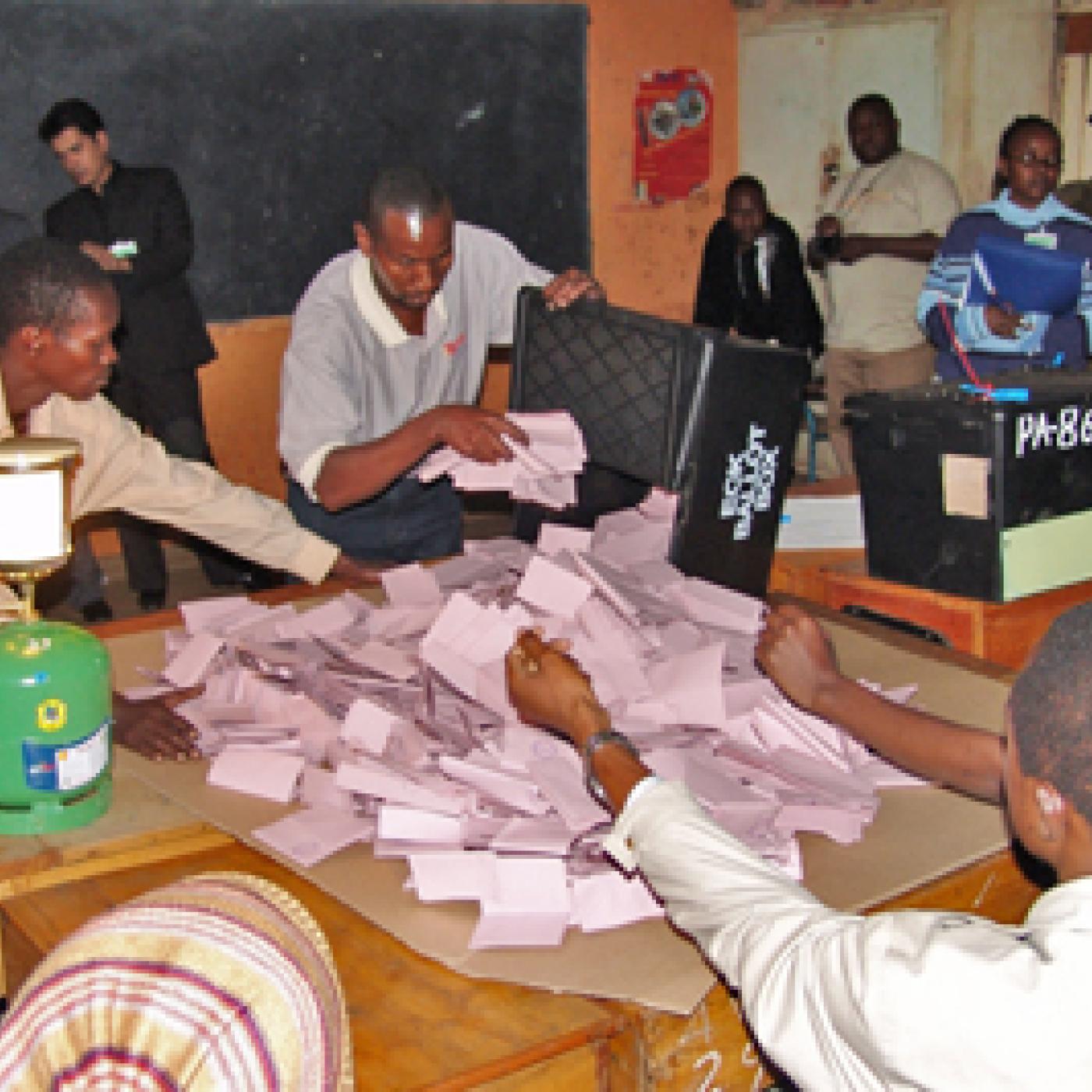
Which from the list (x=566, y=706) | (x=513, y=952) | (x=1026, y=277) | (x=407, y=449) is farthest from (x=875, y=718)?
(x=1026, y=277)

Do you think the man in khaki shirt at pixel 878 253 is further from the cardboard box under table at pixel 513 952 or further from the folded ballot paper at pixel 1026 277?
the cardboard box under table at pixel 513 952

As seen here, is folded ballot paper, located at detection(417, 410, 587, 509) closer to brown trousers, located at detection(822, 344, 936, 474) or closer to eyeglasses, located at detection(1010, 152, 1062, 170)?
eyeglasses, located at detection(1010, 152, 1062, 170)

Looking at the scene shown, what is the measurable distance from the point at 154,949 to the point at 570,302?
1674mm

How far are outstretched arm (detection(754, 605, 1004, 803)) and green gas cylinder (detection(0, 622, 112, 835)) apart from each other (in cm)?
84

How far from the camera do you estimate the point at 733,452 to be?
2.27m

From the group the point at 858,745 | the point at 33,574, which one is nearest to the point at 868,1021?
the point at 858,745

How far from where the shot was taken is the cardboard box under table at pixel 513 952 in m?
1.35

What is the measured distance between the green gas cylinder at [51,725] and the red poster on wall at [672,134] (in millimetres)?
5810

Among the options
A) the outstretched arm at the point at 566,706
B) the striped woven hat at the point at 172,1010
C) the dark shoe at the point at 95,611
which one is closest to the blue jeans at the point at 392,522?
the outstretched arm at the point at 566,706

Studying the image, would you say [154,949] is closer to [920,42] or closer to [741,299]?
[741,299]

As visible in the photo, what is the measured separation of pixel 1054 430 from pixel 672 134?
5039 mm

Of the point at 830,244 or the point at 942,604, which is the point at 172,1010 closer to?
the point at 942,604

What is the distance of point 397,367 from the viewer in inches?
116

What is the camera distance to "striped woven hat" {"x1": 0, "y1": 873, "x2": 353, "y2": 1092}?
3.06 ft
